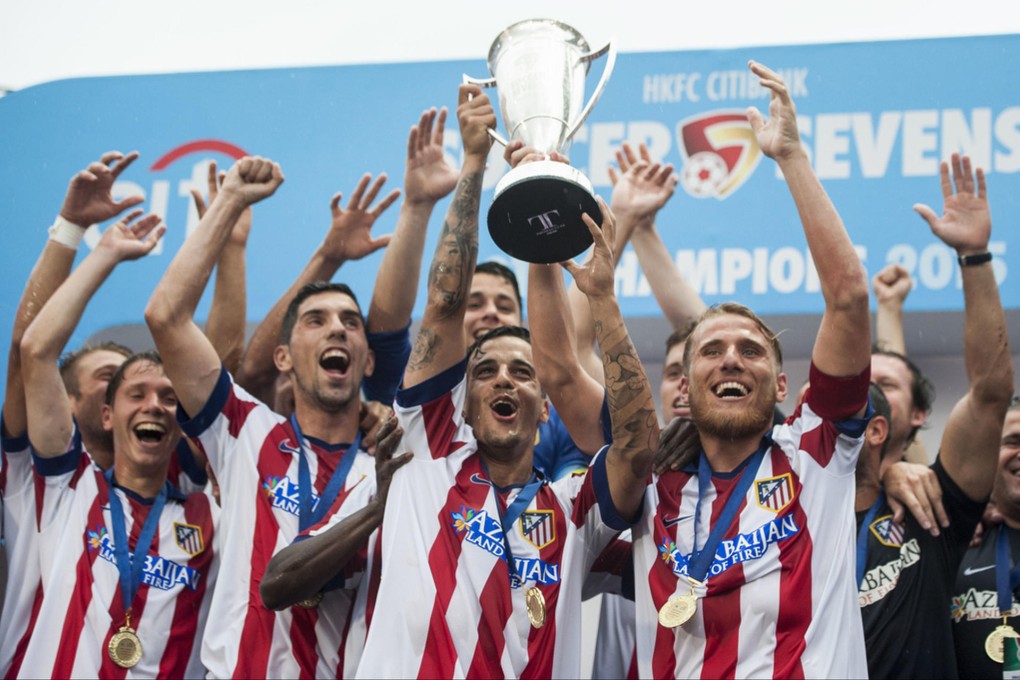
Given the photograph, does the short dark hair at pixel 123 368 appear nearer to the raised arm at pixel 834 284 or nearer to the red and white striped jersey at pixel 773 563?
the red and white striped jersey at pixel 773 563

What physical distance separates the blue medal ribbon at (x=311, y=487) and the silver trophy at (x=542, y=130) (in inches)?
36.9

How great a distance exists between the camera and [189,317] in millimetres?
4023

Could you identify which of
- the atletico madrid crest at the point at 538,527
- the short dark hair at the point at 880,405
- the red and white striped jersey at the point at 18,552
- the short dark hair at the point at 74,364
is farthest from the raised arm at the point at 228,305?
the short dark hair at the point at 880,405

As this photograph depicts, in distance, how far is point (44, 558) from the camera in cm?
413

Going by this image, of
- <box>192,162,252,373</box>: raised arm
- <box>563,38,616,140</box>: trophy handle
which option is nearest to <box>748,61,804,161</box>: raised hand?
<box>563,38,616,140</box>: trophy handle

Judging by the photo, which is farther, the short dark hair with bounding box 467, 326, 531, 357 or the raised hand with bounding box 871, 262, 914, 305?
the raised hand with bounding box 871, 262, 914, 305

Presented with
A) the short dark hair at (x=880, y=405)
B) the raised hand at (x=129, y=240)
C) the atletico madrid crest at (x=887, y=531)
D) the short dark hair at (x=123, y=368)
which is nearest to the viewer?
the atletico madrid crest at (x=887, y=531)

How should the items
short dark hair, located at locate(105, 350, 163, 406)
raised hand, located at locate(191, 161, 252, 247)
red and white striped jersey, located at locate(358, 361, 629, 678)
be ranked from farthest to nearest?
raised hand, located at locate(191, 161, 252, 247), short dark hair, located at locate(105, 350, 163, 406), red and white striped jersey, located at locate(358, 361, 629, 678)

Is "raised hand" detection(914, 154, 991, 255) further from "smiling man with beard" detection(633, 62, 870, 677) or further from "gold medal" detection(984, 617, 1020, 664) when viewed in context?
"gold medal" detection(984, 617, 1020, 664)

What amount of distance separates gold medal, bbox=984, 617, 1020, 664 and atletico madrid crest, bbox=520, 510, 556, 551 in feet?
4.36

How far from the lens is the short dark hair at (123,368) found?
4.41m

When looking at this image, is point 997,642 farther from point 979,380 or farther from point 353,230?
point 353,230

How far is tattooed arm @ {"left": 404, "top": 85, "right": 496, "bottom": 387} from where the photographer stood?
3.62 meters

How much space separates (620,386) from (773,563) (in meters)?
0.60
